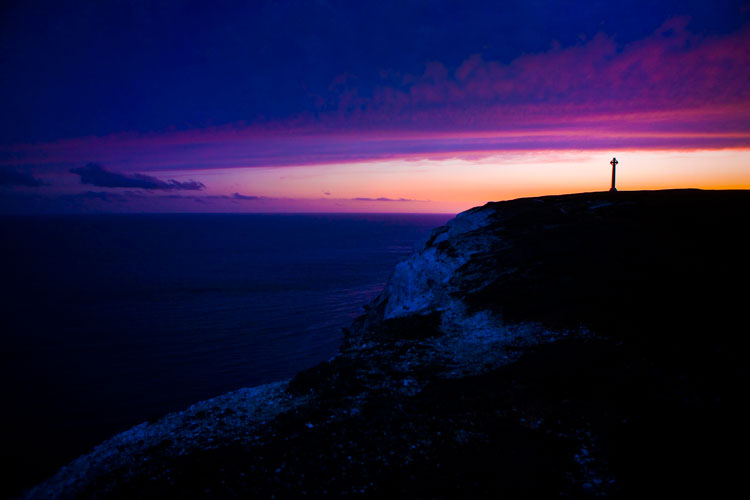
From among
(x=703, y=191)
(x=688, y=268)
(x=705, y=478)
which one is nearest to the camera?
(x=705, y=478)

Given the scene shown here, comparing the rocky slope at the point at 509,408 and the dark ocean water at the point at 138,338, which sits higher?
the rocky slope at the point at 509,408

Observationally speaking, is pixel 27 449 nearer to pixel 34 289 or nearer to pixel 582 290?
pixel 582 290

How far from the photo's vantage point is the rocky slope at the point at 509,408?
8.82 meters

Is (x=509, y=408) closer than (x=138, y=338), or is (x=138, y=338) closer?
(x=509, y=408)

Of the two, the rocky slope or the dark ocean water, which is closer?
the rocky slope

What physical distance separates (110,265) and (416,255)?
81.4 meters

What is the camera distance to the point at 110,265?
3420 inches

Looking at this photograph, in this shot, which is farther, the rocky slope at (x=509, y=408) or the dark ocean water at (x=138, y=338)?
the dark ocean water at (x=138, y=338)

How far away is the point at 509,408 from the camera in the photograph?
11.4m

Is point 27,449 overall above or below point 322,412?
below

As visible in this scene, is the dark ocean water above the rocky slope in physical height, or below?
below

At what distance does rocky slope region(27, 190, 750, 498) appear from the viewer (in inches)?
347

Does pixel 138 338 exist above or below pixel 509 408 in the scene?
below

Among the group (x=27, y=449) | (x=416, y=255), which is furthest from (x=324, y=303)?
(x=27, y=449)
